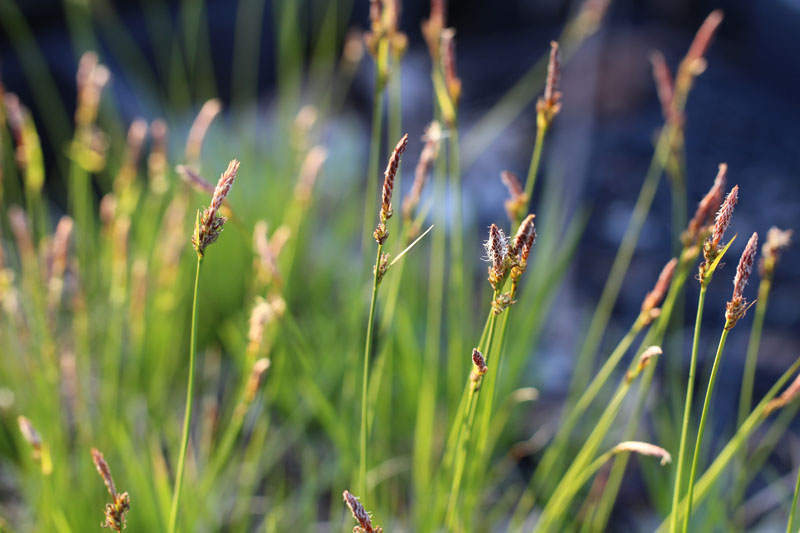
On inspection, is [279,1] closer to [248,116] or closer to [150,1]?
[150,1]

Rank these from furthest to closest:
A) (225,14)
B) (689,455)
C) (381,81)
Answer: (225,14), (689,455), (381,81)

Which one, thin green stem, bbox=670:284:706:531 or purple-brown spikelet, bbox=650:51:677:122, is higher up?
purple-brown spikelet, bbox=650:51:677:122

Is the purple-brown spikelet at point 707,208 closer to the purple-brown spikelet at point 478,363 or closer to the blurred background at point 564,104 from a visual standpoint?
the purple-brown spikelet at point 478,363

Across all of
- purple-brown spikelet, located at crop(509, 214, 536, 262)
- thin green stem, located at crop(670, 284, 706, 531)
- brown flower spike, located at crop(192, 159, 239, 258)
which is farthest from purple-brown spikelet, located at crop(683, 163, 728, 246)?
brown flower spike, located at crop(192, 159, 239, 258)

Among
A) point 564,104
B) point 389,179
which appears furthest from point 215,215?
point 564,104

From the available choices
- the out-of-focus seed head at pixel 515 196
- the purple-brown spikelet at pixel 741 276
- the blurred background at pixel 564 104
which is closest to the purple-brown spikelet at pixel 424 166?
the out-of-focus seed head at pixel 515 196

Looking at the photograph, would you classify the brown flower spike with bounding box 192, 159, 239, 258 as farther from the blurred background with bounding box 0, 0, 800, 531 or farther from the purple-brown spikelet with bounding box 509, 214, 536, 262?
the blurred background with bounding box 0, 0, 800, 531

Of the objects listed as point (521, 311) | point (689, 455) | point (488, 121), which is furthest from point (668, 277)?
point (488, 121)
